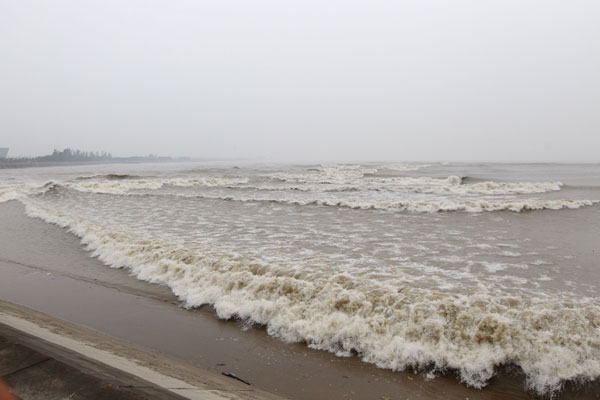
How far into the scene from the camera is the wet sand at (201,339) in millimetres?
3375

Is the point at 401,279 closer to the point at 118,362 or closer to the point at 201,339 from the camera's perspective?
the point at 201,339

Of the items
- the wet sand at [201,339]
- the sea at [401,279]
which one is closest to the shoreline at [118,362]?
the wet sand at [201,339]

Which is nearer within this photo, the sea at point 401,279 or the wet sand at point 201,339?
the wet sand at point 201,339

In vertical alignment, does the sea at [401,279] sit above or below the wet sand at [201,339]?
above

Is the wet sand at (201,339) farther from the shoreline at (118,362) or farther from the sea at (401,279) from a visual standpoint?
the shoreline at (118,362)

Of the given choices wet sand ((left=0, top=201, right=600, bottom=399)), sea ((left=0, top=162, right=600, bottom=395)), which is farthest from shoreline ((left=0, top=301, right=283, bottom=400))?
sea ((left=0, top=162, right=600, bottom=395))

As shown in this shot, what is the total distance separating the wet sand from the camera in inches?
133

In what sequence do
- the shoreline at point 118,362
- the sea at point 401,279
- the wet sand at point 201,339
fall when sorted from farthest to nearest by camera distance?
the sea at point 401,279, the wet sand at point 201,339, the shoreline at point 118,362

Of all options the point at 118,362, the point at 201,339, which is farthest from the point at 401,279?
the point at 118,362

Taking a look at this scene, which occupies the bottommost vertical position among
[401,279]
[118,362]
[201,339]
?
[201,339]

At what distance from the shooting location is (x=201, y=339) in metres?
4.39

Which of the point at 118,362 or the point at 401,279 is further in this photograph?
the point at 401,279

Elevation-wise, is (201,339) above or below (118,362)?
below

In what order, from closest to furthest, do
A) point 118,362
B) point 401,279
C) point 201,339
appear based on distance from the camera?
point 118,362
point 201,339
point 401,279
